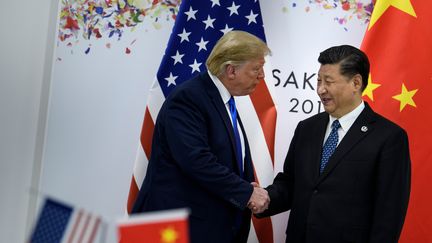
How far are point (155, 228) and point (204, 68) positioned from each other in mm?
1589

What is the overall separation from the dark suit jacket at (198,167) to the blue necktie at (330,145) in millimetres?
284

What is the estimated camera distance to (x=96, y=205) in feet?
9.40

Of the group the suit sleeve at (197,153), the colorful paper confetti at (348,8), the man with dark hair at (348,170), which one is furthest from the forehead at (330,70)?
the colorful paper confetti at (348,8)

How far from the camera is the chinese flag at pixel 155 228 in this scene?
3.35ft

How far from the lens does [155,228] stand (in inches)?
40.8

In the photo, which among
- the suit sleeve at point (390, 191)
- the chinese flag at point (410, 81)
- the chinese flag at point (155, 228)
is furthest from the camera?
the chinese flag at point (410, 81)

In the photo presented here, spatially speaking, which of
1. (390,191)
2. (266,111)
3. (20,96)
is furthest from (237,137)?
(20,96)

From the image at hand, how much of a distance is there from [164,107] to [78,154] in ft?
2.97

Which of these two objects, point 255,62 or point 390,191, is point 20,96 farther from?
point 390,191

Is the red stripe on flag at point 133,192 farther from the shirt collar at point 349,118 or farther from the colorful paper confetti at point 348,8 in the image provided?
the colorful paper confetti at point 348,8

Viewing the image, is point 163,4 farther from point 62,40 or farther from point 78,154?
point 78,154

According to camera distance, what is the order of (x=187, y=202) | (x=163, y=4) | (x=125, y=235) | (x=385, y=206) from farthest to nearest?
1. (x=163, y=4)
2. (x=187, y=202)
3. (x=385, y=206)
4. (x=125, y=235)

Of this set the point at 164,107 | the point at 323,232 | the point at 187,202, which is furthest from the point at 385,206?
the point at 164,107

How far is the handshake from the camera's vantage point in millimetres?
2117
